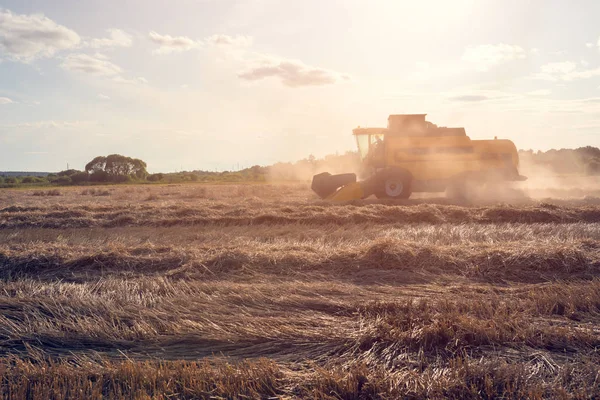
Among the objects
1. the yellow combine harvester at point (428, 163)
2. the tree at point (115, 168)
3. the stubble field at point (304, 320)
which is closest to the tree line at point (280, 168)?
the tree at point (115, 168)

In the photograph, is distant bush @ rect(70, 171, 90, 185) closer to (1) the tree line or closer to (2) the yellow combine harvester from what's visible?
(1) the tree line

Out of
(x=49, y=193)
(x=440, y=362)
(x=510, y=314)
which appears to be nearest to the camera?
(x=440, y=362)

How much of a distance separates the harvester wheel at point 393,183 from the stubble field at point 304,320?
25.8 feet

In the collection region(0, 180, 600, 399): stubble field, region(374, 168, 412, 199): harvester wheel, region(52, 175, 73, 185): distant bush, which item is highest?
region(52, 175, 73, 185): distant bush

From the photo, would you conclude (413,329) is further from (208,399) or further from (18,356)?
(18,356)

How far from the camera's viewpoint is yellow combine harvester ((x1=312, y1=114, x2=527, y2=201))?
56.0 ft

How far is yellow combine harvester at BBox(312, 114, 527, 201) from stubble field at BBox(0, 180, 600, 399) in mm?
8012

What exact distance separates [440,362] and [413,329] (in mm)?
497

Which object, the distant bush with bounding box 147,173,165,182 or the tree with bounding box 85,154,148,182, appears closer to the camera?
the tree with bounding box 85,154,148,182

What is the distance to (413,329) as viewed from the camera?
4301mm

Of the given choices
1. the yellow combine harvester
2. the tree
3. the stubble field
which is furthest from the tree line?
the stubble field

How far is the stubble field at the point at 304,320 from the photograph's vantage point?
11.8 ft

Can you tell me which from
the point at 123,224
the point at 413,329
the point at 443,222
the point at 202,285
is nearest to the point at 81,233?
the point at 123,224

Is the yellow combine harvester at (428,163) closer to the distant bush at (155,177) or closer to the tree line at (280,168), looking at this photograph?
the tree line at (280,168)
